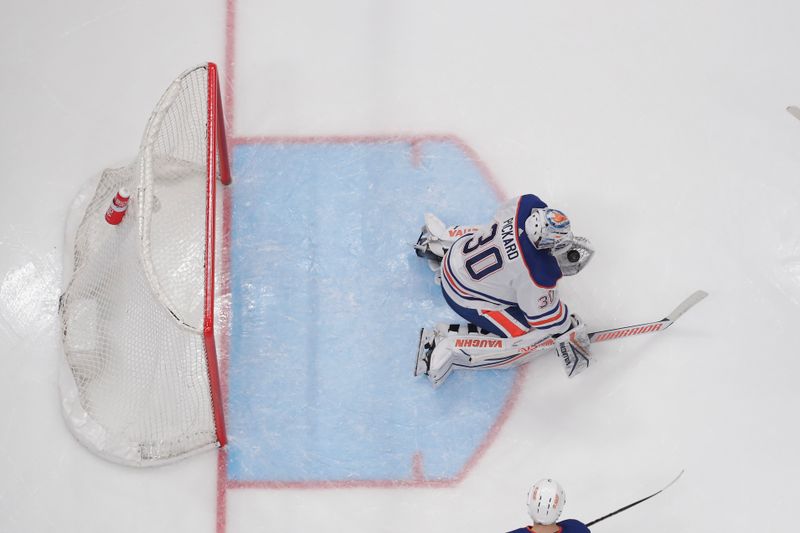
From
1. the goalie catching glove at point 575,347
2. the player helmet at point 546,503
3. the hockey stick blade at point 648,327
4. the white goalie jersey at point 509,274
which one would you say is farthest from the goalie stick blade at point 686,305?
the player helmet at point 546,503

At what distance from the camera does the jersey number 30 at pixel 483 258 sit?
4.89 m

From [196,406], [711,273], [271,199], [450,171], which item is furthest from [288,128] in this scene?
[711,273]

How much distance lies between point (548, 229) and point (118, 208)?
1.95 metres

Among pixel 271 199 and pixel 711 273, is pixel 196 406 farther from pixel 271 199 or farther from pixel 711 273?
pixel 711 273

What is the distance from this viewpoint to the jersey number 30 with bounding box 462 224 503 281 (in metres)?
4.89

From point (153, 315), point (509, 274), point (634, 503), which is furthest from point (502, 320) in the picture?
point (153, 315)

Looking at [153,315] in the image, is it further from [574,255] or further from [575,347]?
[575,347]

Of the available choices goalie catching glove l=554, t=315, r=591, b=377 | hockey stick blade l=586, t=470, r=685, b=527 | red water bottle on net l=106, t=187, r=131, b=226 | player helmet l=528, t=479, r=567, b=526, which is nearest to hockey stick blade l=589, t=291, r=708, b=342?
goalie catching glove l=554, t=315, r=591, b=377

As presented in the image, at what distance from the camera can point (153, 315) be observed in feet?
16.1

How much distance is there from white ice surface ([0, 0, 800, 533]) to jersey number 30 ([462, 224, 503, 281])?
754mm

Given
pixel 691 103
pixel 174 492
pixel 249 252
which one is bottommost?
pixel 174 492

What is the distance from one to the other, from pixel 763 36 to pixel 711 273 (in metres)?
1.36

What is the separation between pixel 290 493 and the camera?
5.26 meters

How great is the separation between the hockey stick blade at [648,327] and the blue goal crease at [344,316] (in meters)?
0.51
